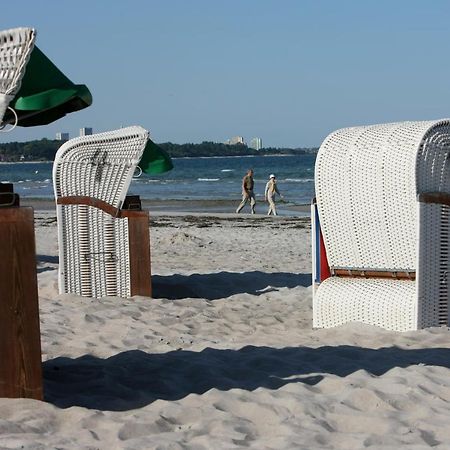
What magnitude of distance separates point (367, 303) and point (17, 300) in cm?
360

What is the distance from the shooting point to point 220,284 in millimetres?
11320

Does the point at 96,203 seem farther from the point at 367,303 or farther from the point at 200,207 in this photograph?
the point at 200,207

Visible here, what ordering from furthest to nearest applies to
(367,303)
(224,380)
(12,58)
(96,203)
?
(96,203) → (367,303) → (224,380) → (12,58)

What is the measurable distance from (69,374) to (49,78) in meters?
1.89

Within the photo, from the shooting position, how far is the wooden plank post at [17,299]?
5.08m

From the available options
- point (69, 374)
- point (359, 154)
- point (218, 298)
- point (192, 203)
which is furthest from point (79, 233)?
point (192, 203)

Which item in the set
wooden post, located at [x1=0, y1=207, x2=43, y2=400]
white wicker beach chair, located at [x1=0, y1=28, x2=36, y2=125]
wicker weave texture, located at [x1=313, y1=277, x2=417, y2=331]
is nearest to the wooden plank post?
wooden post, located at [x1=0, y1=207, x2=43, y2=400]

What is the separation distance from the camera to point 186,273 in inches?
481

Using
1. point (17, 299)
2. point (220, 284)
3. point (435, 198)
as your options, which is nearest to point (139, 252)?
point (220, 284)

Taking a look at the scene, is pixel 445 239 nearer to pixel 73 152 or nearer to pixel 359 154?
pixel 359 154

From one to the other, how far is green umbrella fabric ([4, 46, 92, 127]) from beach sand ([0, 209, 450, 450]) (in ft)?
5.45

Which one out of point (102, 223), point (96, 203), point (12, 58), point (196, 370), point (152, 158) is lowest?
point (196, 370)

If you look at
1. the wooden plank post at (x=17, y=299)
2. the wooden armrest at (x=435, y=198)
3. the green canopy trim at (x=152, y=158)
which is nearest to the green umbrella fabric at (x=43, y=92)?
the wooden plank post at (x=17, y=299)

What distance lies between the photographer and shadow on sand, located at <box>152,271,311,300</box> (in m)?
10.8
